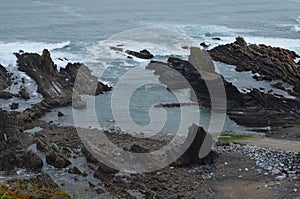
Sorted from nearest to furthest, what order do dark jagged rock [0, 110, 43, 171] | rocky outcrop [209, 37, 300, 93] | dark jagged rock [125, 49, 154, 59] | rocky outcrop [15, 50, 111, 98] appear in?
dark jagged rock [0, 110, 43, 171]
rocky outcrop [15, 50, 111, 98]
rocky outcrop [209, 37, 300, 93]
dark jagged rock [125, 49, 154, 59]

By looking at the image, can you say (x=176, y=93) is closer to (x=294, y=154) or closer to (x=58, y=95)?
(x=58, y=95)

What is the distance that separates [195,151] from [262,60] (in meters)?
18.3

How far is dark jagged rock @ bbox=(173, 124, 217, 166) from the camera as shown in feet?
70.9

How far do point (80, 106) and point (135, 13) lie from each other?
46.0 meters

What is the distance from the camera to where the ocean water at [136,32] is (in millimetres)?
31875

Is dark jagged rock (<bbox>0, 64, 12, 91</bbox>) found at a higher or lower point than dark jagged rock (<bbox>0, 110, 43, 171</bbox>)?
higher

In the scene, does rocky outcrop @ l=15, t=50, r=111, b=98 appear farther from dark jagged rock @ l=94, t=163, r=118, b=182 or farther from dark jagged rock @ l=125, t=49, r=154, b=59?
dark jagged rock @ l=94, t=163, r=118, b=182

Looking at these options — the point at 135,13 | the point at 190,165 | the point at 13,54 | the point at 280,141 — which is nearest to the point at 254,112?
the point at 280,141

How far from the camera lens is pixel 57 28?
59.5m

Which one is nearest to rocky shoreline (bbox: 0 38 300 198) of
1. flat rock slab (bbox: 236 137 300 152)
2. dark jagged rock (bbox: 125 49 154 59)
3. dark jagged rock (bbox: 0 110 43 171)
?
dark jagged rock (bbox: 0 110 43 171)

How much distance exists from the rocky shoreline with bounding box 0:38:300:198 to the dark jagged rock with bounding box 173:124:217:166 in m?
0.05

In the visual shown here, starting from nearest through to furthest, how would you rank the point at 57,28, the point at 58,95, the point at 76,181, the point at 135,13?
the point at 76,181, the point at 58,95, the point at 57,28, the point at 135,13

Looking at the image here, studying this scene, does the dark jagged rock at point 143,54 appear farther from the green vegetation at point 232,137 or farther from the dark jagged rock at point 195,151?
the dark jagged rock at point 195,151

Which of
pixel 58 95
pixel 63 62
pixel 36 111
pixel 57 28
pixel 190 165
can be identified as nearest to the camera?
pixel 190 165
